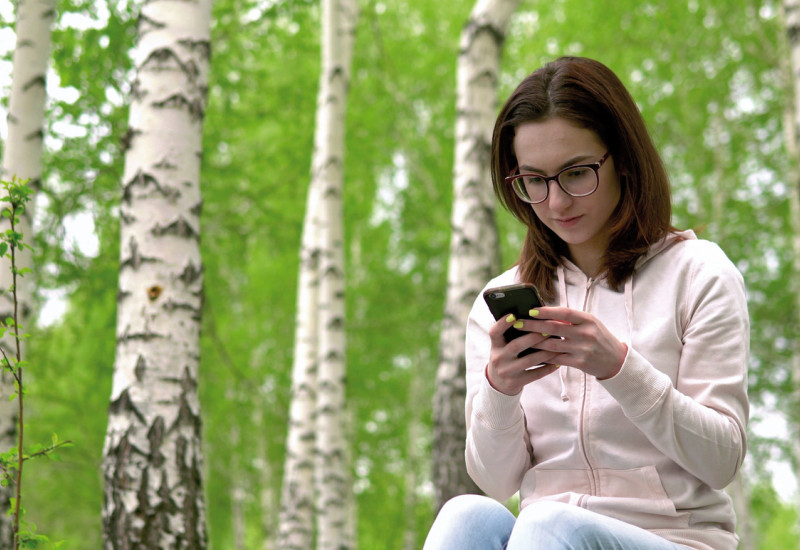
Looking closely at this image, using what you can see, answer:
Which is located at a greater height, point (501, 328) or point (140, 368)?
point (501, 328)

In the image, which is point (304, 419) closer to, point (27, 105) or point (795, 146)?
point (27, 105)

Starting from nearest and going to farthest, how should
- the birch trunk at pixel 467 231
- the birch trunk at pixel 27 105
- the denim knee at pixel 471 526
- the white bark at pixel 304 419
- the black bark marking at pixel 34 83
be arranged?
the denim knee at pixel 471 526
the birch trunk at pixel 27 105
the black bark marking at pixel 34 83
the birch trunk at pixel 467 231
the white bark at pixel 304 419

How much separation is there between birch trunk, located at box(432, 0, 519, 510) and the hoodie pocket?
276cm

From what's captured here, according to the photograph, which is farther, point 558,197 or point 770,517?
point 770,517

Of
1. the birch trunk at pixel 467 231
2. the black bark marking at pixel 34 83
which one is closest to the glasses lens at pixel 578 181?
the birch trunk at pixel 467 231

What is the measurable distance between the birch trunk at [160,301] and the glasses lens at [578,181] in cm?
173

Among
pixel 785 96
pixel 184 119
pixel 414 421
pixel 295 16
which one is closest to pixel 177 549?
pixel 184 119

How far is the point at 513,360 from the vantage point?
1896mm

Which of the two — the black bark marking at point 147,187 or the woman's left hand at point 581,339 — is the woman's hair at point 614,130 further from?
the black bark marking at point 147,187

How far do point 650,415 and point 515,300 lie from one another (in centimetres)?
38

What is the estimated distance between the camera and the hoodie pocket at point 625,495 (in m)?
1.89

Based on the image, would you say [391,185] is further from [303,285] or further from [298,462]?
[298,462]

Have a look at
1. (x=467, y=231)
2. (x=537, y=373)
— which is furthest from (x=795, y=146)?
(x=537, y=373)

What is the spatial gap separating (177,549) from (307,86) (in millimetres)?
9091
